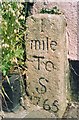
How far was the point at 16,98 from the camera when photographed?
15.5ft

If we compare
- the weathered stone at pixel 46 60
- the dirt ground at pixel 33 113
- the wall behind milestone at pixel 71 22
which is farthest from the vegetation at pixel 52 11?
the dirt ground at pixel 33 113

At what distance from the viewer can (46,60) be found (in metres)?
4.70

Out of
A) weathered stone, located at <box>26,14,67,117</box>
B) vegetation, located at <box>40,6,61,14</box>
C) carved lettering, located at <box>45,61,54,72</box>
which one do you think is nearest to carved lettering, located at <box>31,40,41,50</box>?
weathered stone, located at <box>26,14,67,117</box>

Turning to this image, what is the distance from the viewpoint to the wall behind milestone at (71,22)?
5.30 metres

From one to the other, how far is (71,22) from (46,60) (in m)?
0.80

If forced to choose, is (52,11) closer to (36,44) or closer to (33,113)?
(36,44)

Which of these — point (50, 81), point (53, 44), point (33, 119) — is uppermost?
point (53, 44)

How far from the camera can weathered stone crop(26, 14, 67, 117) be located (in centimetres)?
465

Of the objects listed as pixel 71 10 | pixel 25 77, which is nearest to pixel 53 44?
pixel 25 77

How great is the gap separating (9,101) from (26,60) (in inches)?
16.6

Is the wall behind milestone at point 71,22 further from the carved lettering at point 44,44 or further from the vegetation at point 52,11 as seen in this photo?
the carved lettering at point 44,44

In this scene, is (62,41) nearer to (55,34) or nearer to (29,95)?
(55,34)

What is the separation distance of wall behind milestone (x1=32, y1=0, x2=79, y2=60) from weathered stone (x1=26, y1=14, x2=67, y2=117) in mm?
575

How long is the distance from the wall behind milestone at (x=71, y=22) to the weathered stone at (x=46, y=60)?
0.58m
